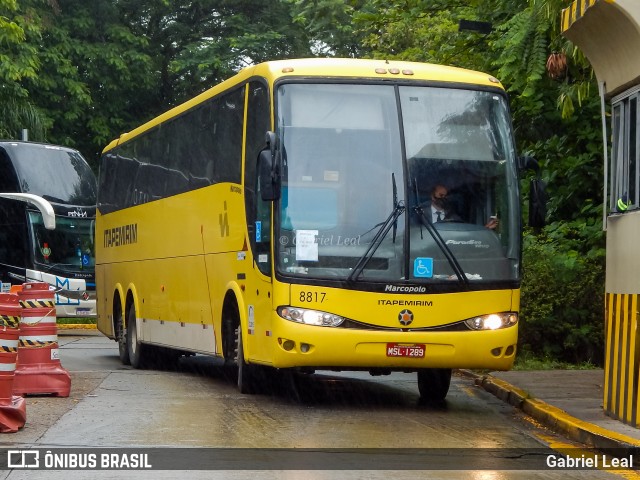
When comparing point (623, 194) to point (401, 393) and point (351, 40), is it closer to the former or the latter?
point (401, 393)

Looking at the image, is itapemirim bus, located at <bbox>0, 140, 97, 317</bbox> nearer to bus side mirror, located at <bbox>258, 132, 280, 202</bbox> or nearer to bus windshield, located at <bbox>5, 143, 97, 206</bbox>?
bus windshield, located at <bbox>5, 143, 97, 206</bbox>

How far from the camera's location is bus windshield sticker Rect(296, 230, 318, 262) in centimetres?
1299

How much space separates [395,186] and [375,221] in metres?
0.44

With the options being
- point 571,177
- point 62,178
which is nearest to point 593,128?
point 571,177

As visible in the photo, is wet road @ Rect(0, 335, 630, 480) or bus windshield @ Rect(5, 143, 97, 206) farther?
bus windshield @ Rect(5, 143, 97, 206)

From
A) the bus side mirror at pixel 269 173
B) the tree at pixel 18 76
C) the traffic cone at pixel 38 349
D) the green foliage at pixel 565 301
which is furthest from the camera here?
the tree at pixel 18 76

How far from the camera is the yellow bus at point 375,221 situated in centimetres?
1294

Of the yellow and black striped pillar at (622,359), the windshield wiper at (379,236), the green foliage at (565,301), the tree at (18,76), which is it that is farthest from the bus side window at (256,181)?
the tree at (18,76)

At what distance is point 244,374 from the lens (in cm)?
1488

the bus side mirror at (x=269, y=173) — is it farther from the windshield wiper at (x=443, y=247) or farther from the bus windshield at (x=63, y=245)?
the bus windshield at (x=63, y=245)

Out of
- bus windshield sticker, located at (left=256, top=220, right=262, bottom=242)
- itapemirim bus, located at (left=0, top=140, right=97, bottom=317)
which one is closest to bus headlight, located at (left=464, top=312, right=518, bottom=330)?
bus windshield sticker, located at (left=256, top=220, right=262, bottom=242)

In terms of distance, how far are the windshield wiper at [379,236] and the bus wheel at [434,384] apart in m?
2.06

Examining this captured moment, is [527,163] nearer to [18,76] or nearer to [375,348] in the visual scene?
[375,348]

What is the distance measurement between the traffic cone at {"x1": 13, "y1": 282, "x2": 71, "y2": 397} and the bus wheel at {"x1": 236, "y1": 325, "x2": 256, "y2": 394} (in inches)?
77.5
